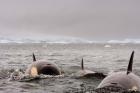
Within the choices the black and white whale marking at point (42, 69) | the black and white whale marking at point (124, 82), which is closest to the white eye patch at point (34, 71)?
the black and white whale marking at point (42, 69)

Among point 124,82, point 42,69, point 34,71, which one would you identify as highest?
point 42,69

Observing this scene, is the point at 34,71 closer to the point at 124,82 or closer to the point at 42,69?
the point at 42,69

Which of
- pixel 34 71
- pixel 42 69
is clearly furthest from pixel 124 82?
pixel 34 71

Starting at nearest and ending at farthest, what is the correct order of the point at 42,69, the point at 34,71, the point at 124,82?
the point at 124,82
the point at 42,69
the point at 34,71

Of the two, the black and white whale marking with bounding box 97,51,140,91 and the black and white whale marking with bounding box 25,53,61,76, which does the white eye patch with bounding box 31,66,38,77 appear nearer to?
the black and white whale marking with bounding box 25,53,61,76

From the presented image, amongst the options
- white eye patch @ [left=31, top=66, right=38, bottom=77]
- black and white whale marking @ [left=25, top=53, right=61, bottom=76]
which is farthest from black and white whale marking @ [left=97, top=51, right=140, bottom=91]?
white eye patch @ [left=31, top=66, right=38, bottom=77]

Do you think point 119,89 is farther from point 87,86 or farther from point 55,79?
point 55,79

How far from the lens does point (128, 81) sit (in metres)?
15.5

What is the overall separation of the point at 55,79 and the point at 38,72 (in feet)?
3.22

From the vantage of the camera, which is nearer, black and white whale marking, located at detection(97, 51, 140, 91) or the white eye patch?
black and white whale marking, located at detection(97, 51, 140, 91)

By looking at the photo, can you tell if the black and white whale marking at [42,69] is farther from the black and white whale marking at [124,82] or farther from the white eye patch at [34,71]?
the black and white whale marking at [124,82]

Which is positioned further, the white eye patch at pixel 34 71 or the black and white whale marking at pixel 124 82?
the white eye patch at pixel 34 71

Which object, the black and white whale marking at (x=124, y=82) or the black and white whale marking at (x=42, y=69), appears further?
the black and white whale marking at (x=42, y=69)

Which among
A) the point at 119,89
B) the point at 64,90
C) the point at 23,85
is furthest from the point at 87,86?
the point at 119,89
